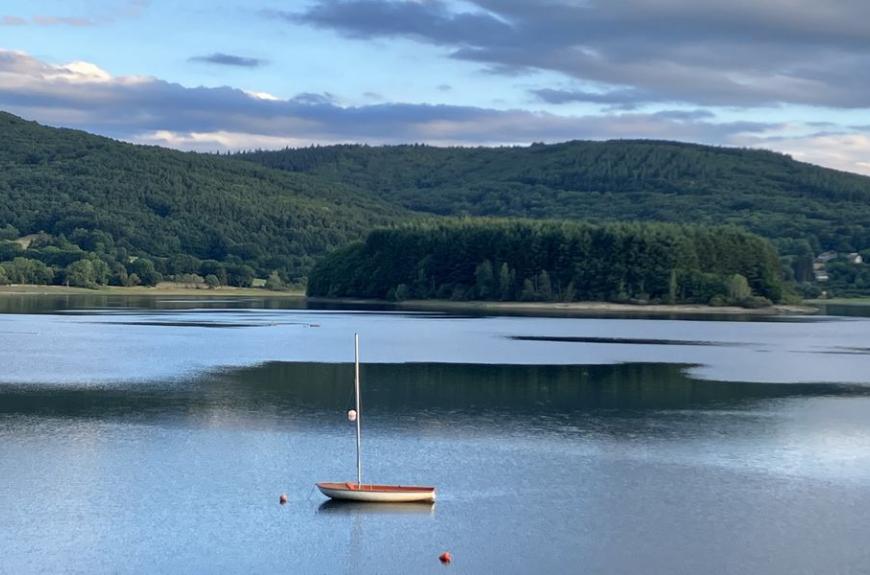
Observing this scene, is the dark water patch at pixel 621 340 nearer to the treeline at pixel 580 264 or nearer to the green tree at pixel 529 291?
the treeline at pixel 580 264

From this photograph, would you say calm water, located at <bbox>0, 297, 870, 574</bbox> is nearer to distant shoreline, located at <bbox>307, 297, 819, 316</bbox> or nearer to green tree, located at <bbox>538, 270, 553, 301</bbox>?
distant shoreline, located at <bbox>307, 297, 819, 316</bbox>

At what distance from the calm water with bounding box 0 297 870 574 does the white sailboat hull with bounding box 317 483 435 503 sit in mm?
324

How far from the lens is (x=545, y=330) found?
383 ft

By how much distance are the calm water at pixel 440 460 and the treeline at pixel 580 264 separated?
75762mm

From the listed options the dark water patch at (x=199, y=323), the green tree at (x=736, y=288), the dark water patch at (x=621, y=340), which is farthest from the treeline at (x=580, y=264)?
the dark water patch at (x=621, y=340)

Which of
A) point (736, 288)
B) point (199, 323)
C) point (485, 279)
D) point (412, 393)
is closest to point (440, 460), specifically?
point (412, 393)

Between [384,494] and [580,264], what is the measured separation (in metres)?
130

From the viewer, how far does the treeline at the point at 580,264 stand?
528ft

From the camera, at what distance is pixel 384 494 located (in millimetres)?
35250

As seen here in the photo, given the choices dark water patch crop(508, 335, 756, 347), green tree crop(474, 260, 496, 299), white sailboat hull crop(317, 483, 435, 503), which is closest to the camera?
white sailboat hull crop(317, 483, 435, 503)

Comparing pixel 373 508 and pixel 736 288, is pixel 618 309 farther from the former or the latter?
pixel 373 508

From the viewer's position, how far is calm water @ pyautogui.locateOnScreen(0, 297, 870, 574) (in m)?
30.9

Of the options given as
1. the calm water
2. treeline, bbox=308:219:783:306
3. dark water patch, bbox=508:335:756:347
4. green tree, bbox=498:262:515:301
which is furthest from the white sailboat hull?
green tree, bbox=498:262:515:301

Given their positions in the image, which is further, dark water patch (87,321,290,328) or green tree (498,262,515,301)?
green tree (498,262,515,301)
